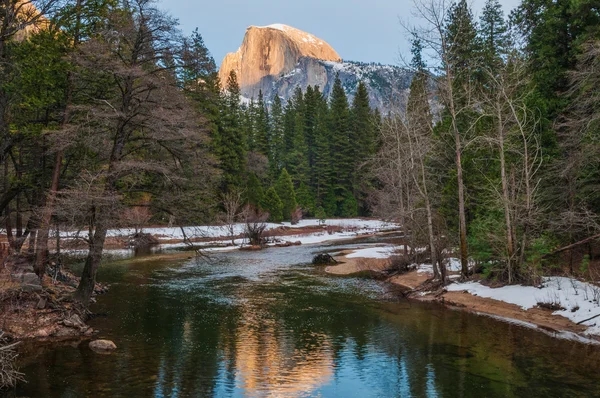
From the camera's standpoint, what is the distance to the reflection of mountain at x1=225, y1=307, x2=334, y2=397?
390 inches

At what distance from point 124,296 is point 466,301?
586 inches

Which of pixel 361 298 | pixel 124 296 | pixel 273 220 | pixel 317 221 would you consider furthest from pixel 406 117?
pixel 317 221

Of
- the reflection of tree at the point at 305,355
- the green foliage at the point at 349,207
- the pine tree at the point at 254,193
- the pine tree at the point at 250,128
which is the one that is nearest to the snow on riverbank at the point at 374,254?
the reflection of tree at the point at 305,355

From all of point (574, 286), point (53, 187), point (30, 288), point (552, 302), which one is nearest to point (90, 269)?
point (30, 288)

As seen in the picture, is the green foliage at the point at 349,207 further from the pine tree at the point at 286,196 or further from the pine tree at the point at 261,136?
the pine tree at the point at 261,136

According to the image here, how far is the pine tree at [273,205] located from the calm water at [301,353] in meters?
→ 35.0

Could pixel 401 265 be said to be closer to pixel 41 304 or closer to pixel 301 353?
pixel 301 353

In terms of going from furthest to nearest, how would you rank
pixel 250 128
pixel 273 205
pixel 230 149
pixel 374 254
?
pixel 250 128 < pixel 273 205 < pixel 230 149 < pixel 374 254

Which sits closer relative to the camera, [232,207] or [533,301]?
[533,301]

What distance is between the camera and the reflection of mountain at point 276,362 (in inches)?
390

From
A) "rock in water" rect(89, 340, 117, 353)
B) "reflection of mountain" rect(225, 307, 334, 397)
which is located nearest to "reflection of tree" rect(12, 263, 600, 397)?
"reflection of mountain" rect(225, 307, 334, 397)

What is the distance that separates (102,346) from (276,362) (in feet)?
16.6

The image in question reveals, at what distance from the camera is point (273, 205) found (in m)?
55.4

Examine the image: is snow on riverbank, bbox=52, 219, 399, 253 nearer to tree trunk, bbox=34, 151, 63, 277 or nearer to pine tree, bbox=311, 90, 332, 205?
pine tree, bbox=311, 90, 332, 205
